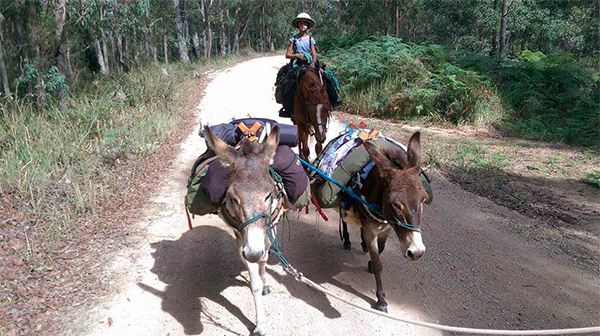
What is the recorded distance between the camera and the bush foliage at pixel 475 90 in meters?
12.0

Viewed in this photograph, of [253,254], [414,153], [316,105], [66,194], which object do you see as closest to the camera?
[253,254]

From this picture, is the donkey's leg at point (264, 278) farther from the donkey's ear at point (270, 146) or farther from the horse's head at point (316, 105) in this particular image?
the horse's head at point (316, 105)

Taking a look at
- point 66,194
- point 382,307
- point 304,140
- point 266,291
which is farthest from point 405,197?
point 66,194

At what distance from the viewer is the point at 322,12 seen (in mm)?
47969

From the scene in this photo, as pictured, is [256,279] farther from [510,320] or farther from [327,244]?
[510,320]

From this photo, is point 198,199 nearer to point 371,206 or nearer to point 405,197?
point 371,206

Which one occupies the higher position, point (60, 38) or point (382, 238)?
point (60, 38)

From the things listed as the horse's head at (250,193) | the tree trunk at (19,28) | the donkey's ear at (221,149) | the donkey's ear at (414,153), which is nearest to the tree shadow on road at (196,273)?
the horse's head at (250,193)

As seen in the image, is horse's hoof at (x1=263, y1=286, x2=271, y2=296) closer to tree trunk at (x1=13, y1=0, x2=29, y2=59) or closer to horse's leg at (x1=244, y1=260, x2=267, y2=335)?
horse's leg at (x1=244, y1=260, x2=267, y2=335)

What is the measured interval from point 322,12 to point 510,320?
49.7 metres

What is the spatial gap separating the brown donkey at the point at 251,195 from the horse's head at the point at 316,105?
12.2ft

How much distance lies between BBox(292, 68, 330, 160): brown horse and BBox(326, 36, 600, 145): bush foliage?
20.3 feet

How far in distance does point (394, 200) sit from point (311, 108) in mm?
4198

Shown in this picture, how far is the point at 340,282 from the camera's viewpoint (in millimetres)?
4453
